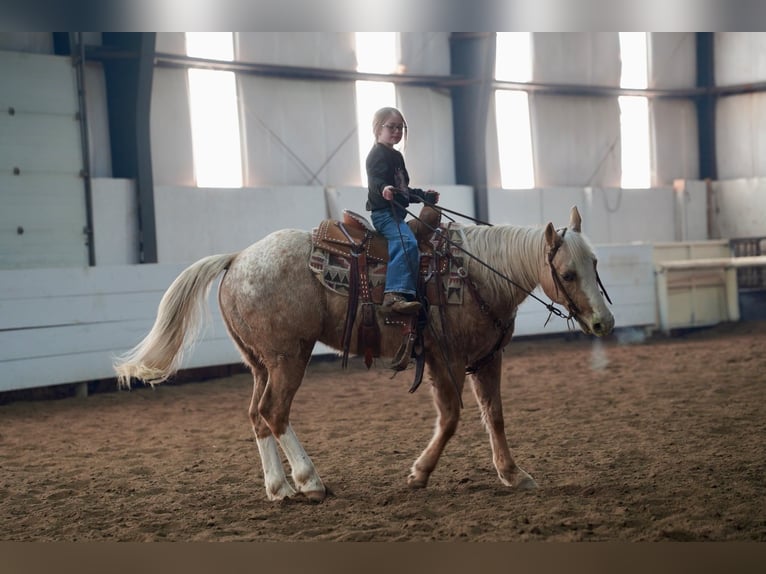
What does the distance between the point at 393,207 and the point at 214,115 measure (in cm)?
687

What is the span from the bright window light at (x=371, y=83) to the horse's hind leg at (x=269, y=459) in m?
7.64

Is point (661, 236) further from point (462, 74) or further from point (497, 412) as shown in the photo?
point (497, 412)

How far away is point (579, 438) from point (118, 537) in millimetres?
2912

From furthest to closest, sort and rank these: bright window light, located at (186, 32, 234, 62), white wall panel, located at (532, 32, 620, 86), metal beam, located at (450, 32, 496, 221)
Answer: white wall panel, located at (532, 32, 620, 86) < metal beam, located at (450, 32, 496, 221) < bright window light, located at (186, 32, 234, 62)

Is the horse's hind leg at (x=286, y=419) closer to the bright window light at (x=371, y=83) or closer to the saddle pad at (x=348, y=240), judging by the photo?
the saddle pad at (x=348, y=240)

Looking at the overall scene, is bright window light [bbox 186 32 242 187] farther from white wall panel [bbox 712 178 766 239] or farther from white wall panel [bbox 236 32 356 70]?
white wall panel [bbox 712 178 766 239]

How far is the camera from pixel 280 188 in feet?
35.5

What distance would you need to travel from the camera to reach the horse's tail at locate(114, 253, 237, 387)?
439 centimetres

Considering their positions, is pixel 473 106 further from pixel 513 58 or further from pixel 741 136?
pixel 741 136

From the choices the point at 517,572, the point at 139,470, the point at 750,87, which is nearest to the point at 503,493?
the point at 517,572

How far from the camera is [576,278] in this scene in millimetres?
4117

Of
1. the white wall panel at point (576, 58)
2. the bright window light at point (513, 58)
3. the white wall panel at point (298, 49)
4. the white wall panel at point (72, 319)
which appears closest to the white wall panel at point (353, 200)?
the white wall panel at point (298, 49)

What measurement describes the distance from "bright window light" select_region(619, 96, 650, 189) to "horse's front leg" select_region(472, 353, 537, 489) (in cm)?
1040

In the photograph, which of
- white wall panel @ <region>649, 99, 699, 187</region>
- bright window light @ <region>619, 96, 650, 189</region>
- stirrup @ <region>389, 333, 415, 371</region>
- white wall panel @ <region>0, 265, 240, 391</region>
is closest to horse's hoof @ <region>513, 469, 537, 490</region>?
stirrup @ <region>389, 333, 415, 371</region>
